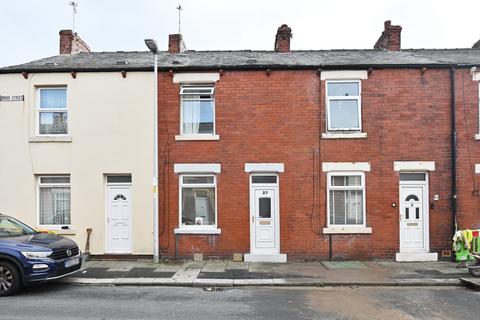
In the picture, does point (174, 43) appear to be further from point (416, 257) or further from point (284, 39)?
point (416, 257)

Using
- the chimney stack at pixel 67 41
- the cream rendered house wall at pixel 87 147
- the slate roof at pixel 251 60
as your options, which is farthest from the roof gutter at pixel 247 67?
the chimney stack at pixel 67 41

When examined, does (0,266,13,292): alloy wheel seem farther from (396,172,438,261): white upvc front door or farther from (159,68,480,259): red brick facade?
(396,172,438,261): white upvc front door

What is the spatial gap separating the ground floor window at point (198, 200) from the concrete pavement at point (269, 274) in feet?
4.10

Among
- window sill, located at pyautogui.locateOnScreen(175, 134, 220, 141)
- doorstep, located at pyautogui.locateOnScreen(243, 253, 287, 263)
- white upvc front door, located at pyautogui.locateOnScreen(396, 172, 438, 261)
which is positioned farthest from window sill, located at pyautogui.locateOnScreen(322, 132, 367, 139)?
doorstep, located at pyautogui.locateOnScreen(243, 253, 287, 263)

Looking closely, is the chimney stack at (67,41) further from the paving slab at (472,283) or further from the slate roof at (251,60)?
the paving slab at (472,283)

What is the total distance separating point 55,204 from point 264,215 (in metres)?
6.21

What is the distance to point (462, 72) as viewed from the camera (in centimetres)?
1183

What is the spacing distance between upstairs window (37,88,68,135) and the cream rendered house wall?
0.23 meters

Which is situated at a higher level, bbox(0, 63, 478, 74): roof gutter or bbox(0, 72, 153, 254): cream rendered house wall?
bbox(0, 63, 478, 74): roof gutter

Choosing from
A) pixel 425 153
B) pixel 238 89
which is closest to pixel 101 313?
pixel 238 89

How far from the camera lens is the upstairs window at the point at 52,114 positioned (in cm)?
1229

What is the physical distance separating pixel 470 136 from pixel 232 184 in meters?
6.92

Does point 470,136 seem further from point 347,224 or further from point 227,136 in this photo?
point 227,136

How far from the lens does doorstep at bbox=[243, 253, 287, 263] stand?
11.6 m
